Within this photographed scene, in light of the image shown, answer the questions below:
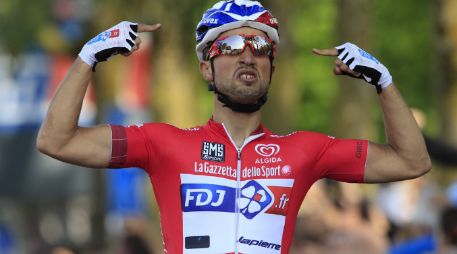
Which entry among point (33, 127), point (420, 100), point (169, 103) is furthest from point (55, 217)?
point (169, 103)

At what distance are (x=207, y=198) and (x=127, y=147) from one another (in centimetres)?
44

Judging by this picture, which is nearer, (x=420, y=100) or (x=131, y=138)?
(x=131, y=138)

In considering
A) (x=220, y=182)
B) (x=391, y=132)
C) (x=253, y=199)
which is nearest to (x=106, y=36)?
(x=220, y=182)

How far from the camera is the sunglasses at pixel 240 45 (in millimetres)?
7117

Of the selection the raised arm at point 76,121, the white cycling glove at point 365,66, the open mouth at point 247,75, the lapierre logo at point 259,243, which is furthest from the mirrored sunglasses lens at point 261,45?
the lapierre logo at point 259,243

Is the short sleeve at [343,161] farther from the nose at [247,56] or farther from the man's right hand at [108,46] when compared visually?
the man's right hand at [108,46]

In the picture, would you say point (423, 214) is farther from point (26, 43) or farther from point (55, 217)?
point (55, 217)

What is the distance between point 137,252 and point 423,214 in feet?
13.6

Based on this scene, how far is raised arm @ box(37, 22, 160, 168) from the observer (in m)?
6.84

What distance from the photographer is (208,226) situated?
22.6 ft

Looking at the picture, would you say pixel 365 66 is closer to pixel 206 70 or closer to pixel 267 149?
pixel 267 149

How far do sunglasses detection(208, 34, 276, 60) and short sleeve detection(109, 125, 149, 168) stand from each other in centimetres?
57

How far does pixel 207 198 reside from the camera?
22.7ft

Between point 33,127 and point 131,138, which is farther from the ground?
point 131,138
